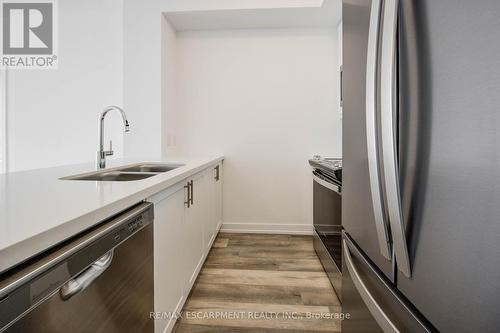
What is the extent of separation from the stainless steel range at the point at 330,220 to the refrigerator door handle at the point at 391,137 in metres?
1.12

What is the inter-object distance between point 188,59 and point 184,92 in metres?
0.38

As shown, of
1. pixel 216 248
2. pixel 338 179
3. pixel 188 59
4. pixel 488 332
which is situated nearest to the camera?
pixel 488 332

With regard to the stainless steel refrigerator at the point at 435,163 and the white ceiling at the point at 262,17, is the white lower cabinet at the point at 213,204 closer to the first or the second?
the white ceiling at the point at 262,17

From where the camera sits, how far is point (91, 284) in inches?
27.4

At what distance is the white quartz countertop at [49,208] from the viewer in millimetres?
494

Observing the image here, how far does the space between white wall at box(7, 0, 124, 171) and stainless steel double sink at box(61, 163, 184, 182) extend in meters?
1.11

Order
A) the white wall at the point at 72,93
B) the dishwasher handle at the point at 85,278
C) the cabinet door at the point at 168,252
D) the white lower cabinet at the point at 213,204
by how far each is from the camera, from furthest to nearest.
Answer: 1. the white wall at the point at 72,93
2. the white lower cabinet at the point at 213,204
3. the cabinet door at the point at 168,252
4. the dishwasher handle at the point at 85,278

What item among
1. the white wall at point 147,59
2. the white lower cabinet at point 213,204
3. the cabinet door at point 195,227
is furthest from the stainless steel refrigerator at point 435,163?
the white wall at point 147,59

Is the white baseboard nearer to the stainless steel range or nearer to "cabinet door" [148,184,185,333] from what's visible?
the stainless steel range

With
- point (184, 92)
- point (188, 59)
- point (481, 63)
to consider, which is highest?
point (188, 59)

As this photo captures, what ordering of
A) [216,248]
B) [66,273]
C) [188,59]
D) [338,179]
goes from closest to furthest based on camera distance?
[66,273]
[338,179]
[216,248]
[188,59]

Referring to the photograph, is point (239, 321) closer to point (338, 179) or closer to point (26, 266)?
point (338, 179)

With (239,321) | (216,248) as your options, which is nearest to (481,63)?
(239,321)

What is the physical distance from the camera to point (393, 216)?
0.66 m
